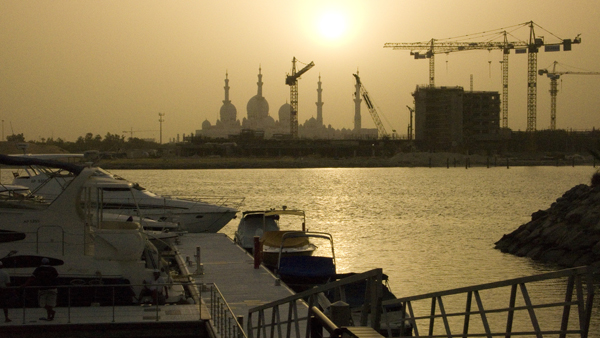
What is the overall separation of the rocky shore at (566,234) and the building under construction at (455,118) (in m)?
131

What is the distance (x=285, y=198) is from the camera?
69938 mm

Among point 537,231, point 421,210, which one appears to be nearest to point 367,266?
point 537,231

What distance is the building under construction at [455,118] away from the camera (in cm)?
16500

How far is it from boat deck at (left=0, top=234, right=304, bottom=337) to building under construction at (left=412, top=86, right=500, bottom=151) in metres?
145

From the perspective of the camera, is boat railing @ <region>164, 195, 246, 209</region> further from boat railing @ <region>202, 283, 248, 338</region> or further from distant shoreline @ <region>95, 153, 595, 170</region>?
distant shoreline @ <region>95, 153, 595, 170</region>

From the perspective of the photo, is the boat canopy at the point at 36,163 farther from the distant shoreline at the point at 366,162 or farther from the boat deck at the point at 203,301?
the distant shoreline at the point at 366,162

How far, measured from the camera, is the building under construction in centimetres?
16500

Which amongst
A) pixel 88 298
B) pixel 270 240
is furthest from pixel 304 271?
pixel 88 298

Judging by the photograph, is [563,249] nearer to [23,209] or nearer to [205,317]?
[205,317]

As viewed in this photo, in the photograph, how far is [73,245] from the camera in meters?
15.4

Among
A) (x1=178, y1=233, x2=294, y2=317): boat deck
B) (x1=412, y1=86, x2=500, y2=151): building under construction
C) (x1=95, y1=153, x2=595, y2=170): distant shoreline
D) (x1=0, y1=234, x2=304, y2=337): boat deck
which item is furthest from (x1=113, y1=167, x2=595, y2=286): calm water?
(x1=412, y1=86, x2=500, y2=151): building under construction

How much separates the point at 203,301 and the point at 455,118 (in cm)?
15544

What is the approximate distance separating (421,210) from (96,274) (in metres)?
45.2

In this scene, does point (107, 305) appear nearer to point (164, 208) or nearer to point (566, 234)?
point (164, 208)
